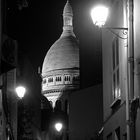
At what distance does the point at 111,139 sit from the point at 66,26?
389 feet

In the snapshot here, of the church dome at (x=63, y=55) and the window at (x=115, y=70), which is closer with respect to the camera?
the window at (x=115, y=70)

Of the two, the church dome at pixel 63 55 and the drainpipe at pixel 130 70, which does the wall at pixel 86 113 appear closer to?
the drainpipe at pixel 130 70

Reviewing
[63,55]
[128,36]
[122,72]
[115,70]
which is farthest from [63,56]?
[128,36]

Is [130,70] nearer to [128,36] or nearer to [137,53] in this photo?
[137,53]

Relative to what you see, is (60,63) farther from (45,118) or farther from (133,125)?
(133,125)

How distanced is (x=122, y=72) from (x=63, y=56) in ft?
361

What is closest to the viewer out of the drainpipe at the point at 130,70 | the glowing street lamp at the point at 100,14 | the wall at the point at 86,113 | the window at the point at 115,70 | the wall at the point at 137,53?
the glowing street lamp at the point at 100,14

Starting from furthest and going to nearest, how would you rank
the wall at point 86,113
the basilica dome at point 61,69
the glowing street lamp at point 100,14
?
the basilica dome at point 61,69
the wall at point 86,113
the glowing street lamp at point 100,14

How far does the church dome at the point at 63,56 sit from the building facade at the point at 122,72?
10322cm

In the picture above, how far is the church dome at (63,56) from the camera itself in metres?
126

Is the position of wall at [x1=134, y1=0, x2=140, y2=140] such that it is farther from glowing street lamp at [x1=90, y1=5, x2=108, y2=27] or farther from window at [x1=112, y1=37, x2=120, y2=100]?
window at [x1=112, y1=37, x2=120, y2=100]

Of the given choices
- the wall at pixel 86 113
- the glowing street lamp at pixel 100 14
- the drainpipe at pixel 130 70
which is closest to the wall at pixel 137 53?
the drainpipe at pixel 130 70

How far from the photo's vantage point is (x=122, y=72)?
55.0ft

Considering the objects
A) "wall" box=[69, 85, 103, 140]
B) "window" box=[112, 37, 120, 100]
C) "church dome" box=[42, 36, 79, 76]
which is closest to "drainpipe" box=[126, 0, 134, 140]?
"window" box=[112, 37, 120, 100]
